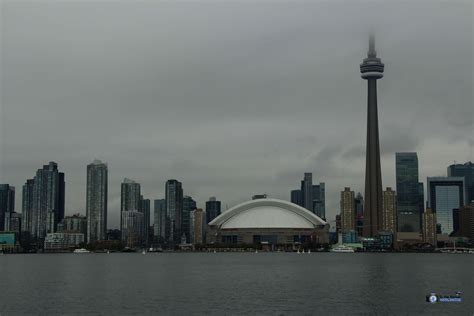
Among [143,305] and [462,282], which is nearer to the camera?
[143,305]

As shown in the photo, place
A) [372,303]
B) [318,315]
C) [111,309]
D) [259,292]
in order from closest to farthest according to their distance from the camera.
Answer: [318,315] < [111,309] < [372,303] < [259,292]

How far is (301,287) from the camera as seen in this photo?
3260 inches

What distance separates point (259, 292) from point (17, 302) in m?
24.3

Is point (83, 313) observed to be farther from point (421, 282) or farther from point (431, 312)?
point (421, 282)

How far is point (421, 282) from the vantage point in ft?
305

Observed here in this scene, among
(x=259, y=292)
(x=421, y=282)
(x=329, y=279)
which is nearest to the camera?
A: (x=259, y=292)

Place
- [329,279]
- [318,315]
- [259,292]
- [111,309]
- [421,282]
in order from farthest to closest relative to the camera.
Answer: [329,279] < [421,282] < [259,292] < [111,309] < [318,315]

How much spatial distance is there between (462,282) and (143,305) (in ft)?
157

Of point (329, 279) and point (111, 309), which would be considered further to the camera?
point (329, 279)

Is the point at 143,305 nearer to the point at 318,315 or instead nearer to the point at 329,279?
the point at 318,315

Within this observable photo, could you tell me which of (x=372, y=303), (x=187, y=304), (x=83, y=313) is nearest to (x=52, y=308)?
(x=83, y=313)

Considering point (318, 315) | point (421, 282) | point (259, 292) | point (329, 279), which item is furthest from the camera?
point (329, 279)

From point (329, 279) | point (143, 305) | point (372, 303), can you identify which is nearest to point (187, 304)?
point (143, 305)

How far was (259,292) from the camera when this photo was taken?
75.8 m
